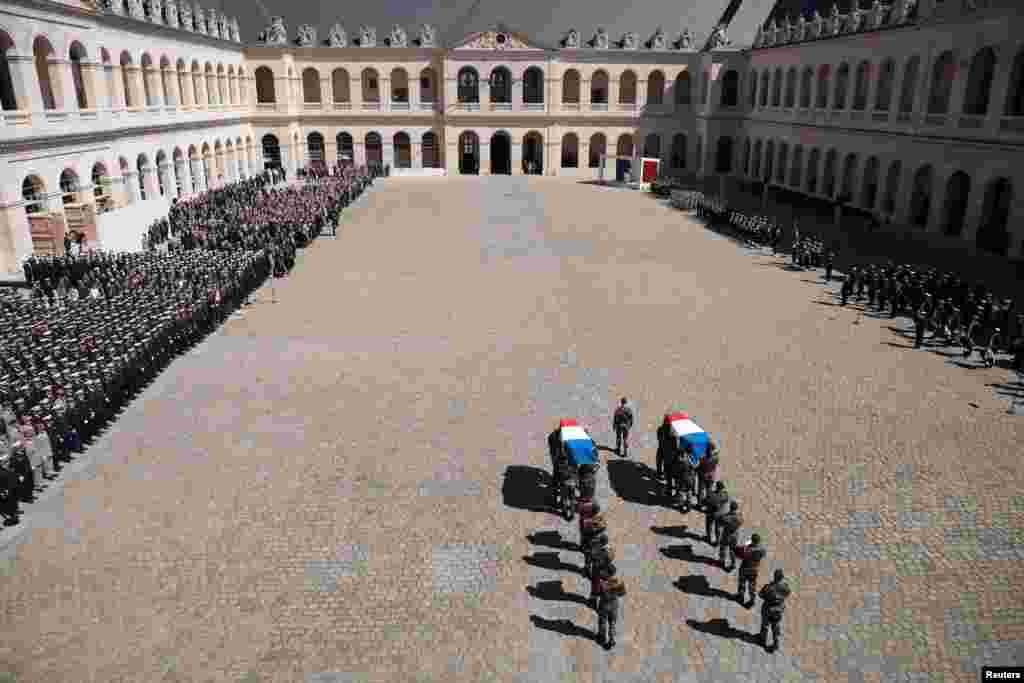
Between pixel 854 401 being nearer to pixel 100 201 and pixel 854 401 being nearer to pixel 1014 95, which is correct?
pixel 1014 95

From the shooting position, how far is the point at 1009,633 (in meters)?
10.6

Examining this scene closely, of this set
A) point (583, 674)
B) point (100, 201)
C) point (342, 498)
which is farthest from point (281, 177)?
point (583, 674)

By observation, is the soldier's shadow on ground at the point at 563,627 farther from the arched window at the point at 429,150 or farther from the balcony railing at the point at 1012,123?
the arched window at the point at 429,150

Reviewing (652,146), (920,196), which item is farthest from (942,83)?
(652,146)

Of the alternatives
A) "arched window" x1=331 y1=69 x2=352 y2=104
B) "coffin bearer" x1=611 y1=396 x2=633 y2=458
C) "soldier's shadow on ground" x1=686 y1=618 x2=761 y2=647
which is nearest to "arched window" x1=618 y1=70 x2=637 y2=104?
"arched window" x1=331 y1=69 x2=352 y2=104

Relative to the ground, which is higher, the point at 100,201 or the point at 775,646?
the point at 100,201

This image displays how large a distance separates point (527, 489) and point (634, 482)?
7.09 ft

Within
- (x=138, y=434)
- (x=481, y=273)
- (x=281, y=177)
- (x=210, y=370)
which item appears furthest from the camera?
(x=281, y=177)

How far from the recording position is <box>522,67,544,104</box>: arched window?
66.7 meters

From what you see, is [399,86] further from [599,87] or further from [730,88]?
[730,88]

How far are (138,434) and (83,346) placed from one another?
3.58 metres

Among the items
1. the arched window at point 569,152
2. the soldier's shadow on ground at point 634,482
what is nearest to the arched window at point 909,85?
the soldier's shadow on ground at point 634,482

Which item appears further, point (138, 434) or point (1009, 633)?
point (138, 434)

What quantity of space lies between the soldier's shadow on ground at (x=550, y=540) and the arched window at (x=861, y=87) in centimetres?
4086
